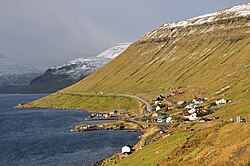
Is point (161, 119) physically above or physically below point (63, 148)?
above

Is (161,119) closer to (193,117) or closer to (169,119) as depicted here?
(169,119)

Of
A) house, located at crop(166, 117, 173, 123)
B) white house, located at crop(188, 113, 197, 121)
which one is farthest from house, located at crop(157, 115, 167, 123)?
white house, located at crop(188, 113, 197, 121)

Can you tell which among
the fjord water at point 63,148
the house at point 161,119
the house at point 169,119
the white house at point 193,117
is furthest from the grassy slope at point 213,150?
the house at point 161,119

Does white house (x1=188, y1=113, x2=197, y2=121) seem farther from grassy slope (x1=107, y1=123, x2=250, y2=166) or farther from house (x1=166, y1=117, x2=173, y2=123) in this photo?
grassy slope (x1=107, y1=123, x2=250, y2=166)

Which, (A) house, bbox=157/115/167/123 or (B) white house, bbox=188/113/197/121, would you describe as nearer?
(B) white house, bbox=188/113/197/121

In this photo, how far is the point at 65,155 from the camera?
149500 mm

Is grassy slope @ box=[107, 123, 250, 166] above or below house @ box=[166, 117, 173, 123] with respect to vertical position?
below

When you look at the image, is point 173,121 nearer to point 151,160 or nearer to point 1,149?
point 1,149

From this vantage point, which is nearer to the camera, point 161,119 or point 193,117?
point 193,117

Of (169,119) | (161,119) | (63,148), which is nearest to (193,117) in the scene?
(169,119)

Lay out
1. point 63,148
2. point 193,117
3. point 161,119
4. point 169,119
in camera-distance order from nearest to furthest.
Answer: point 63,148 → point 193,117 → point 169,119 → point 161,119

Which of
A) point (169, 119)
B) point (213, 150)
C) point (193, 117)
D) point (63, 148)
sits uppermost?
point (169, 119)

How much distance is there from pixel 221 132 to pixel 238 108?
3506 inches

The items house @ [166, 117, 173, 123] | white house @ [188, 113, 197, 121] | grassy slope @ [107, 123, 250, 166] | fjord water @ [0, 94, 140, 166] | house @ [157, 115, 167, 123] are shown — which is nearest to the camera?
grassy slope @ [107, 123, 250, 166]
